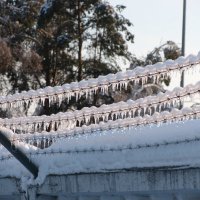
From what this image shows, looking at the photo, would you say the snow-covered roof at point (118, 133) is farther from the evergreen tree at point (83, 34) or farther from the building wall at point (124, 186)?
the evergreen tree at point (83, 34)

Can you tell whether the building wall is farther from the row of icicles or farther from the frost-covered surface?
the row of icicles

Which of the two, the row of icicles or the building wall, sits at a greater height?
the row of icicles

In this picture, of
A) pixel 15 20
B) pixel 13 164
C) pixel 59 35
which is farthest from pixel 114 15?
pixel 13 164

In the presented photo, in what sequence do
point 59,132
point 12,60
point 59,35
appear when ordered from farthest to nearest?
1. point 59,35
2. point 12,60
3. point 59,132

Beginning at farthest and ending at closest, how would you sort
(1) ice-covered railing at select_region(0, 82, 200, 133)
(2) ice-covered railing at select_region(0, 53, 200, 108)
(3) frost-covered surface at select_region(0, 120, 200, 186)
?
(1) ice-covered railing at select_region(0, 82, 200, 133), (2) ice-covered railing at select_region(0, 53, 200, 108), (3) frost-covered surface at select_region(0, 120, 200, 186)

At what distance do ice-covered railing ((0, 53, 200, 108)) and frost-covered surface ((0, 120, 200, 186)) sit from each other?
355 mm

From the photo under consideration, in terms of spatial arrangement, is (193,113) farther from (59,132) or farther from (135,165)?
(59,132)

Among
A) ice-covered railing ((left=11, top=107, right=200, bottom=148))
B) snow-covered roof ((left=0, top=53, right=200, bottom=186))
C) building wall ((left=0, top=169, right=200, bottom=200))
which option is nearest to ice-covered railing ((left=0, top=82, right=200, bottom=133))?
snow-covered roof ((left=0, top=53, right=200, bottom=186))

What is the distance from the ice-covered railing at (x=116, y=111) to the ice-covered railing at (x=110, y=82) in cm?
15

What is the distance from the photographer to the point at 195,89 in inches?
151

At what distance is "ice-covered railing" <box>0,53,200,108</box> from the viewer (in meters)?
3.79

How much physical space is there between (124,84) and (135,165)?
2.21 ft

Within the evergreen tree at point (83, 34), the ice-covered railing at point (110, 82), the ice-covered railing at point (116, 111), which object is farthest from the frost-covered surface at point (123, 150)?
the evergreen tree at point (83, 34)

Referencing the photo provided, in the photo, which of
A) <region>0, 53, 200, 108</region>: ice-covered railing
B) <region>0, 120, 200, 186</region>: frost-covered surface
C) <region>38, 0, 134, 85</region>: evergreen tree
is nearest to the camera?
<region>0, 120, 200, 186</region>: frost-covered surface
